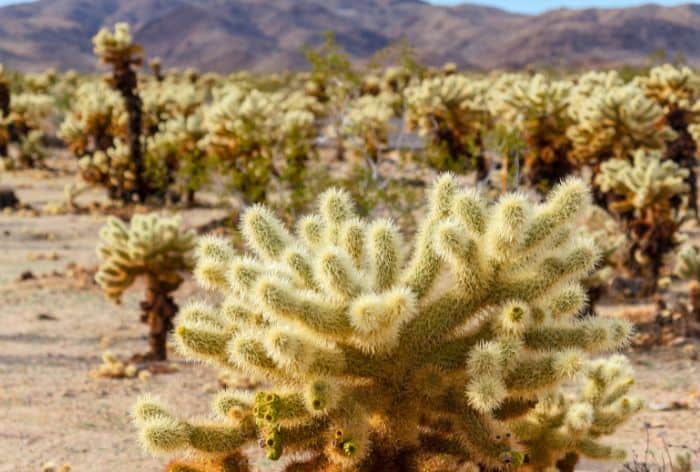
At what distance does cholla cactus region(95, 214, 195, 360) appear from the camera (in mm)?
7965

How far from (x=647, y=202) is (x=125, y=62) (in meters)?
9.76

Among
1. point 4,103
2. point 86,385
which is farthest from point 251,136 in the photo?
point 4,103

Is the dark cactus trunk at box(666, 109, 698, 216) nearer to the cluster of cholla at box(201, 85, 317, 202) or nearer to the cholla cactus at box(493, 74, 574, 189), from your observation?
the cholla cactus at box(493, 74, 574, 189)

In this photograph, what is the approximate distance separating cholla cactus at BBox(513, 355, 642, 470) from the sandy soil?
1.27m

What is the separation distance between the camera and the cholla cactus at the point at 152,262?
7.96 m

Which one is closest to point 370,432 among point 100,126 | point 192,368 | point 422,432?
point 422,432

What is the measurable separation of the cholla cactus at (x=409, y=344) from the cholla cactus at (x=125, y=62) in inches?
505

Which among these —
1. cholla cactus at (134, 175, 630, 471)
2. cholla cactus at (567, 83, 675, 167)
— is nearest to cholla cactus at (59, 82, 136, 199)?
cholla cactus at (567, 83, 675, 167)

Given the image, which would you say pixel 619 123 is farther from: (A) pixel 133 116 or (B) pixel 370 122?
(A) pixel 133 116

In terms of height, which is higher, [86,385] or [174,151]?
[174,151]

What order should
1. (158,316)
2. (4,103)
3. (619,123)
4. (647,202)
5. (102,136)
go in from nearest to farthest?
(158,316) < (647,202) < (619,123) < (102,136) < (4,103)

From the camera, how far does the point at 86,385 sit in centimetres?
745

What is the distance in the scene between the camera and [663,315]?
8898 millimetres

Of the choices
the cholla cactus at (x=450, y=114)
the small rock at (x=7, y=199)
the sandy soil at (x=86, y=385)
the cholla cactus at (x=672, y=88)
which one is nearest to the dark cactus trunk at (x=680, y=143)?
the cholla cactus at (x=672, y=88)
